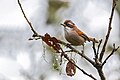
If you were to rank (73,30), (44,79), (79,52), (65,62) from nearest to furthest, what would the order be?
(79,52), (65,62), (73,30), (44,79)

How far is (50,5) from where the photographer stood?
10406 millimetres

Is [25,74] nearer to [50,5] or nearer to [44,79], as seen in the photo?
[44,79]

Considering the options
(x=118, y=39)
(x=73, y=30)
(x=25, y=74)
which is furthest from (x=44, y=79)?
(x=73, y=30)

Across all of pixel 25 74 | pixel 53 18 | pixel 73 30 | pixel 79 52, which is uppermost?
pixel 53 18

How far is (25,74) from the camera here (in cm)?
983

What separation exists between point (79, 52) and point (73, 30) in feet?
1.79

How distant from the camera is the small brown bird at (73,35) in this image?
279 cm

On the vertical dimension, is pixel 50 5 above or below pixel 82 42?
above

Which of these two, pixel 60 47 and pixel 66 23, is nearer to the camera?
pixel 60 47

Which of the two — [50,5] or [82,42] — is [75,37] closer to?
[82,42]

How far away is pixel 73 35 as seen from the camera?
9.50 ft

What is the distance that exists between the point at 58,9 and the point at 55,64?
7.46 m

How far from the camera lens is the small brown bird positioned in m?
2.79

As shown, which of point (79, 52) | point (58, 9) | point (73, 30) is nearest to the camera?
point (79, 52)
